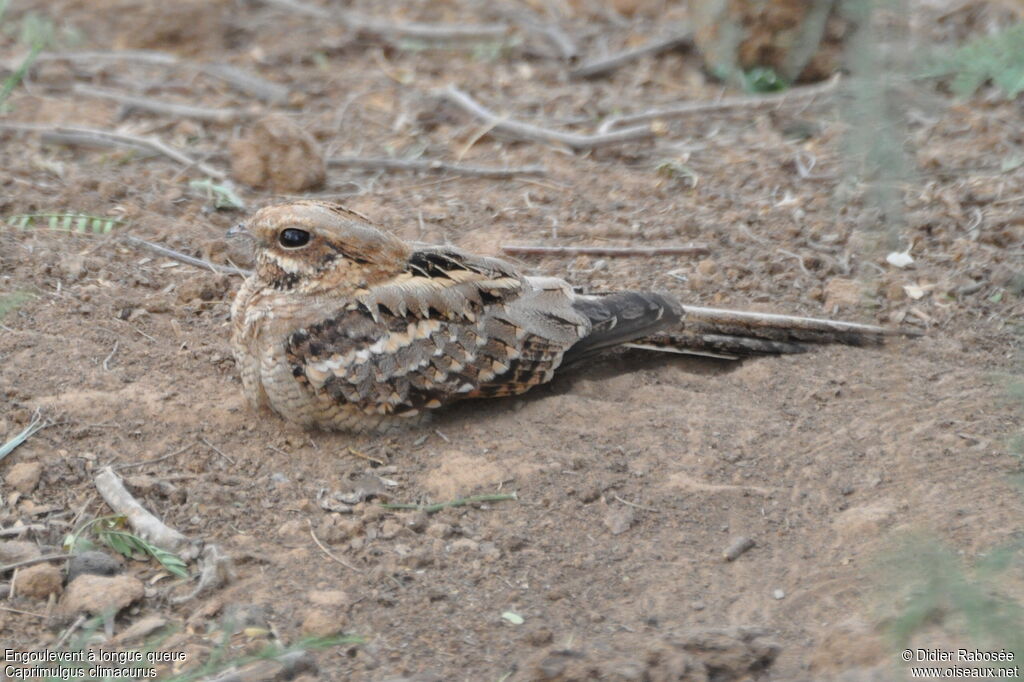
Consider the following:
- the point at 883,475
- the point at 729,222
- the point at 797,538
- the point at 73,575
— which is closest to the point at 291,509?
the point at 73,575

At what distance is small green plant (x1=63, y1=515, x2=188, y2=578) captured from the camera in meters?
3.44

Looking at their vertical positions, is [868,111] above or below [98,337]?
above

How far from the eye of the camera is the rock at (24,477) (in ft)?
12.2

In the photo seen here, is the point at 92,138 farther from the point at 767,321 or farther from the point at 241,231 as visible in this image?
the point at 767,321

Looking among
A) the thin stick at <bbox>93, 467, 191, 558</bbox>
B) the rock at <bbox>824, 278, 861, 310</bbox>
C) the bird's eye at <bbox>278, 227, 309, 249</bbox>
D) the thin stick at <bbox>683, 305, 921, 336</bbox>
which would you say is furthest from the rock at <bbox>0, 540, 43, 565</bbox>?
the rock at <bbox>824, 278, 861, 310</bbox>

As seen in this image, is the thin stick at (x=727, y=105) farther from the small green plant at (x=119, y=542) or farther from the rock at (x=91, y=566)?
the rock at (x=91, y=566)

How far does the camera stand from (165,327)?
4.73 m

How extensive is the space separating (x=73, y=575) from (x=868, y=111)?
2.64 m

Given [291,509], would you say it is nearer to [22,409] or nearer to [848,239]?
[22,409]

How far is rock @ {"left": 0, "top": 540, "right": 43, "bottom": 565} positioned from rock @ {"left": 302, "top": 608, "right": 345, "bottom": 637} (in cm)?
87

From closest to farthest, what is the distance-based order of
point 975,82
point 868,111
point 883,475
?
point 868,111 → point 975,82 → point 883,475

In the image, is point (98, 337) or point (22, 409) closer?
point (22, 409)

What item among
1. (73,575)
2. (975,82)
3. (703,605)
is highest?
(975,82)

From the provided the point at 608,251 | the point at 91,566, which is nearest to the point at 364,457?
the point at 91,566
